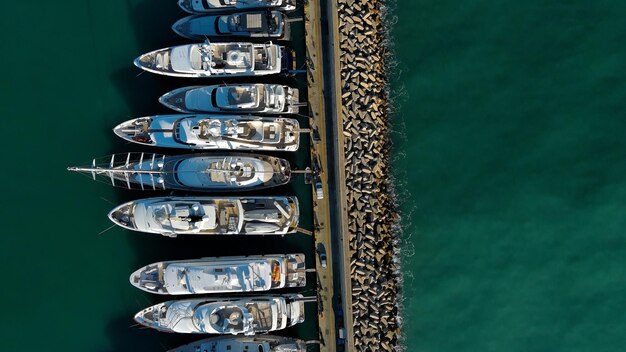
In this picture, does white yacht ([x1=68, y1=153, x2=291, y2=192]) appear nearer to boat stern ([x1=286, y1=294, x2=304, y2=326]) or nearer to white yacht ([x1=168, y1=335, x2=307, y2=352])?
boat stern ([x1=286, y1=294, x2=304, y2=326])

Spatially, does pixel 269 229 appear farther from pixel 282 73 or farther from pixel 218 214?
pixel 282 73

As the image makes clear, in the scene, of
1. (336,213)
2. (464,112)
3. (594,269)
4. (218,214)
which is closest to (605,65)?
(464,112)

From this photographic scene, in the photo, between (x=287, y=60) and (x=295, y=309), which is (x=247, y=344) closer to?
(x=295, y=309)

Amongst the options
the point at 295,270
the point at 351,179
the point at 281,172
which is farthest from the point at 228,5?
the point at 295,270

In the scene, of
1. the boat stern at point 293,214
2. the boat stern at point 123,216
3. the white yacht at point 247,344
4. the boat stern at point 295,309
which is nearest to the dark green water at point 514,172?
Answer: the boat stern at point 295,309

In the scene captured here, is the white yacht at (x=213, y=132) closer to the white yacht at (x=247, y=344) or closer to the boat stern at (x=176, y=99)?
the boat stern at (x=176, y=99)

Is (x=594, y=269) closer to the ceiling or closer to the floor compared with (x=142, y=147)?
closer to the floor
